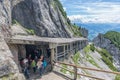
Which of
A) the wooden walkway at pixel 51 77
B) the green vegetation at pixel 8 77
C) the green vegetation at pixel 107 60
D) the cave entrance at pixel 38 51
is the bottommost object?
the green vegetation at pixel 107 60

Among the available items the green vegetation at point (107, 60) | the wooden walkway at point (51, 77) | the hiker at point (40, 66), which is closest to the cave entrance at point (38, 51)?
the wooden walkway at point (51, 77)

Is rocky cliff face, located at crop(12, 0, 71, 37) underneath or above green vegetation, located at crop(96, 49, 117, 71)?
above

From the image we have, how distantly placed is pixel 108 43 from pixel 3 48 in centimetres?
12774

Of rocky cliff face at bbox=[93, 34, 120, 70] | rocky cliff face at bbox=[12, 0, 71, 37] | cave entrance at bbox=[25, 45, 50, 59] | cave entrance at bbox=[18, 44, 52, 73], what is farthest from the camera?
rocky cliff face at bbox=[93, 34, 120, 70]

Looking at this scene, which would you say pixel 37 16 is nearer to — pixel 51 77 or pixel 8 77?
pixel 51 77

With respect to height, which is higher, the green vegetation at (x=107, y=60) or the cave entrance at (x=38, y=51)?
the cave entrance at (x=38, y=51)

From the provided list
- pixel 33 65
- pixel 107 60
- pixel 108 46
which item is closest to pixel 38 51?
pixel 33 65

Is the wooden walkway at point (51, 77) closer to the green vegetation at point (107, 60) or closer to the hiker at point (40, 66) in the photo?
the hiker at point (40, 66)

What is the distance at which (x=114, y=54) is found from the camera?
420 ft

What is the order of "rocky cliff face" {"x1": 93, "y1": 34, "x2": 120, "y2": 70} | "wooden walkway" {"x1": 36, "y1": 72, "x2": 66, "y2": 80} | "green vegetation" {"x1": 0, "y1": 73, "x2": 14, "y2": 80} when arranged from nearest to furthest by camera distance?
"green vegetation" {"x1": 0, "y1": 73, "x2": 14, "y2": 80}, "wooden walkway" {"x1": 36, "y1": 72, "x2": 66, "y2": 80}, "rocky cliff face" {"x1": 93, "y1": 34, "x2": 120, "y2": 70}

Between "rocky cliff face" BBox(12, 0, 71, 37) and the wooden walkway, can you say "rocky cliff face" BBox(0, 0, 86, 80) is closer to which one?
"rocky cliff face" BBox(12, 0, 71, 37)

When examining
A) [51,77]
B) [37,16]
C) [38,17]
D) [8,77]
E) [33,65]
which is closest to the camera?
[8,77]

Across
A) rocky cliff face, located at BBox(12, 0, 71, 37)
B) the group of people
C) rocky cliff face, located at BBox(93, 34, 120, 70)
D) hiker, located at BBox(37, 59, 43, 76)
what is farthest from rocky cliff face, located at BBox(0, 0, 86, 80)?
rocky cliff face, located at BBox(93, 34, 120, 70)

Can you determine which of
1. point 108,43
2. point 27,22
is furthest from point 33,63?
point 108,43
